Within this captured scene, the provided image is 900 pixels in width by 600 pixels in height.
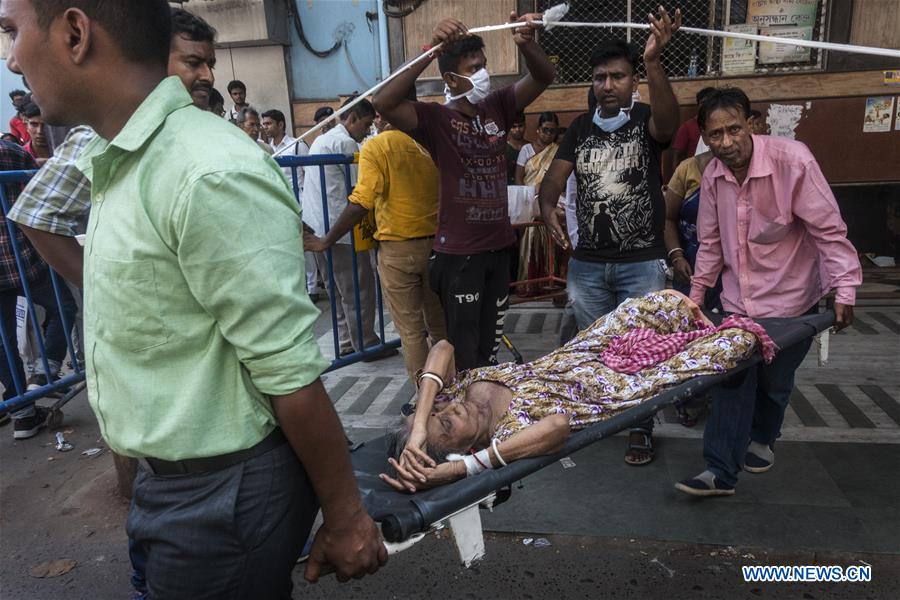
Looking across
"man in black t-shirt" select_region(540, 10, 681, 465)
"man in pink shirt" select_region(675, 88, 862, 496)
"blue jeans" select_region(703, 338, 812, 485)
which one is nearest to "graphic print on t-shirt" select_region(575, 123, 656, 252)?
"man in black t-shirt" select_region(540, 10, 681, 465)

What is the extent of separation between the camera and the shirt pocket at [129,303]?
1048 millimetres

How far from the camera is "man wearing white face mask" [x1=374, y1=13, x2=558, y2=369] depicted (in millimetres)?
3248

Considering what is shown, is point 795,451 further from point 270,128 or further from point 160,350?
point 270,128

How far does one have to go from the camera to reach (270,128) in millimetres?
7121

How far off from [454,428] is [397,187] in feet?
5.29

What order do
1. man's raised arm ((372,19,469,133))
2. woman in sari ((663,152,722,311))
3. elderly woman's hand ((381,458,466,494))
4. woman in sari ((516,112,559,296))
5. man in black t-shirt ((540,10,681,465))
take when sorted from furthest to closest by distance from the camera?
woman in sari ((516,112,559,296)), woman in sari ((663,152,722,311)), man in black t-shirt ((540,10,681,465)), man's raised arm ((372,19,469,133)), elderly woman's hand ((381,458,466,494))

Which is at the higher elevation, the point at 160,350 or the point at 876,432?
the point at 160,350

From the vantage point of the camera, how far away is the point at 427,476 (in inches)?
79.6

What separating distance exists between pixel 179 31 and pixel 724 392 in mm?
2742

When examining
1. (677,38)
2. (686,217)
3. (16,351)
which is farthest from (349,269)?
(677,38)

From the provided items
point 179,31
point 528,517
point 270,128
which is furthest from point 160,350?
point 270,128

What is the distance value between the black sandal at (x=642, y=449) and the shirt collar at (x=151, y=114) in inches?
111

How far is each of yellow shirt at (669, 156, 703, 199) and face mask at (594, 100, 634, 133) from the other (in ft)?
2.25

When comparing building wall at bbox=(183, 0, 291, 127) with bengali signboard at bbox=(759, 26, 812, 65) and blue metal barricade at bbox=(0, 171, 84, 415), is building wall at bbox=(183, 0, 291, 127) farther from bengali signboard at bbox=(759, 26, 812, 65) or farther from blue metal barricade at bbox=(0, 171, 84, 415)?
bengali signboard at bbox=(759, 26, 812, 65)
